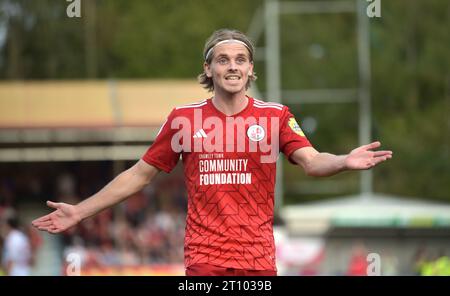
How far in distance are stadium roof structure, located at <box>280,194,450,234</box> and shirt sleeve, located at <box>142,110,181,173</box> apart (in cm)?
2119

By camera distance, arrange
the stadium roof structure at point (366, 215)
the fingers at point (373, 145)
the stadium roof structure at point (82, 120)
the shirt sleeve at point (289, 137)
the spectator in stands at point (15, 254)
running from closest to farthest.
Answer: the fingers at point (373, 145) → the shirt sleeve at point (289, 137) → the spectator in stands at point (15, 254) → the stadium roof structure at point (366, 215) → the stadium roof structure at point (82, 120)

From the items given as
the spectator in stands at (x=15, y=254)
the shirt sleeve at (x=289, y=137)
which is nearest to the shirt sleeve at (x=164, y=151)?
the shirt sleeve at (x=289, y=137)

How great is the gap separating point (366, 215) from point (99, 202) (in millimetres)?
22298

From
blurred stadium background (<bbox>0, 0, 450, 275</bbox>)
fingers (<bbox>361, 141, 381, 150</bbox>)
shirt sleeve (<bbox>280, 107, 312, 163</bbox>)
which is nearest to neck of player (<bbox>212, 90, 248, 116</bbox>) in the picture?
shirt sleeve (<bbox>280, 107, 312, 163</bbox>)

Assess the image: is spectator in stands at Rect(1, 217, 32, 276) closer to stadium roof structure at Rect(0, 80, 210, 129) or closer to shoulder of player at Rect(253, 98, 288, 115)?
stadium roof structure at Rect(0, 80, 210, 129)

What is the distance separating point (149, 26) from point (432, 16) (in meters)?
10.8

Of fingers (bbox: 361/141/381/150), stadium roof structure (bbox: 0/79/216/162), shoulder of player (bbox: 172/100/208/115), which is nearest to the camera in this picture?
fingers (bbox: 361/141/381/150)

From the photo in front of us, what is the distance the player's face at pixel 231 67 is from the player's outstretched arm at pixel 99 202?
2.24ft

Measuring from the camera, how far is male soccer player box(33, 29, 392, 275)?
695 cm

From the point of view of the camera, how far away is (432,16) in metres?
46.8

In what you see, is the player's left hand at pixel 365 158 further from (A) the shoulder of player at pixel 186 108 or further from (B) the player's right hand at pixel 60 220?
(B) the player's right hand at pixel 60 220

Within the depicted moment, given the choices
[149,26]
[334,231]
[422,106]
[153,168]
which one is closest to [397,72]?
[422,106]

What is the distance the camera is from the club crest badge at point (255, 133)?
7.03 m
